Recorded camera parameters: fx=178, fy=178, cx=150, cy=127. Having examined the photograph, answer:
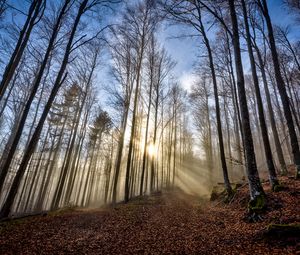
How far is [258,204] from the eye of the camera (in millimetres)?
5777

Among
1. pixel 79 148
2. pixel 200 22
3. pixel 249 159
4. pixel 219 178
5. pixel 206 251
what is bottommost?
pixel 206 251

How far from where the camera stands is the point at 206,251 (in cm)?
389

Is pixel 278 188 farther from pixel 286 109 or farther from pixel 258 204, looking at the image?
pixel 286 109

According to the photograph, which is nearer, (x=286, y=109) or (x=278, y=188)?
(x=278, y=188)

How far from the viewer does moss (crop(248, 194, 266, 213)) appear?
562 centimetres

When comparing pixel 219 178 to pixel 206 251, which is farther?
pixel 219 178

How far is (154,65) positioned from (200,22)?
605 cm

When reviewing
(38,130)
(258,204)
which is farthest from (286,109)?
(38,130)

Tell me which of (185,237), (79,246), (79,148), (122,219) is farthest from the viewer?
(79,148)

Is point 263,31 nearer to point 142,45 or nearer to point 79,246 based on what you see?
point 142,45

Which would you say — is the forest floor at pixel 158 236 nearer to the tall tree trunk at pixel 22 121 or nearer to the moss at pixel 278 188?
the moss at pixel 278 188

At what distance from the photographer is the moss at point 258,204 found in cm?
562

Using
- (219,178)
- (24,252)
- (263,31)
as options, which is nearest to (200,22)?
(263,31)

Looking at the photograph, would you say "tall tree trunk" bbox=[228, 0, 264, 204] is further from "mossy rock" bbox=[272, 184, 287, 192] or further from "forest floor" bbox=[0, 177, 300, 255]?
"mossy rock" bbox=[272, 184, 287, 192]
